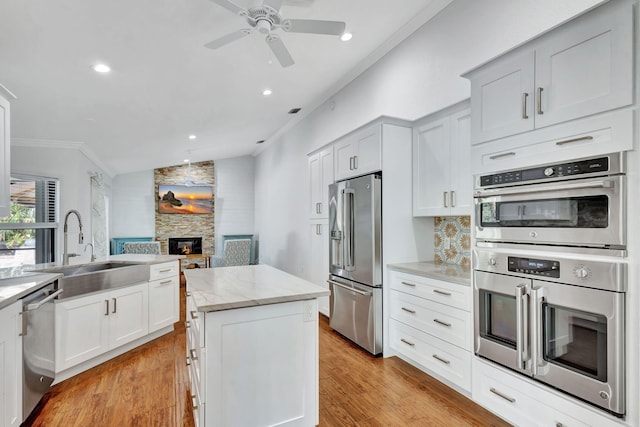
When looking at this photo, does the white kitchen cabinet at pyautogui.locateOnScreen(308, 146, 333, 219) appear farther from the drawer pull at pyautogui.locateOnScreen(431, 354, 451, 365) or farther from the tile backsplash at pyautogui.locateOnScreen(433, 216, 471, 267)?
the drawer pull at pyautogui.locateOnScreen(431, 354, 451, 365)

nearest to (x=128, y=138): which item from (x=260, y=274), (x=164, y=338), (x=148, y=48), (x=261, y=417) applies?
(x=148, y=48)

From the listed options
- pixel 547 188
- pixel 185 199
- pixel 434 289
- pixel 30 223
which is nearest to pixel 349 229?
pixel 434 289

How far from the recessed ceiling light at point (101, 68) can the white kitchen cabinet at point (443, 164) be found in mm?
2797

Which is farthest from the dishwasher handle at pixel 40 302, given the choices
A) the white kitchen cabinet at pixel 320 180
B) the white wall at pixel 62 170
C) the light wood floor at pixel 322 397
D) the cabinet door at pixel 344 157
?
the white kitchen cabinet at pixel 320 180

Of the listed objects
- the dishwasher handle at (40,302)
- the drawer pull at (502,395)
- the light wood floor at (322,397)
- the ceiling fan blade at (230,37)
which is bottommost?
the light wood floor at (322,397)

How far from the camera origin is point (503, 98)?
6.46ft

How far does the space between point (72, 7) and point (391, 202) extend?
276 cm

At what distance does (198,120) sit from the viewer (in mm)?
4746

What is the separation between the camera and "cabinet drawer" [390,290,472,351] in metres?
2.37

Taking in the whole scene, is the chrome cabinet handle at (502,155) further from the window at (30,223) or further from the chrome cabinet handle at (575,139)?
the window at (30,223)

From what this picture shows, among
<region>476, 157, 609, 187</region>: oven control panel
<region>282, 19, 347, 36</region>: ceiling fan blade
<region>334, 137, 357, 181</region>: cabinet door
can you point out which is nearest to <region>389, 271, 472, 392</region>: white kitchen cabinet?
<region>476, 157, 609, 187</region>: oven control panel

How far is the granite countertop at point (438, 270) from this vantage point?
242 cm

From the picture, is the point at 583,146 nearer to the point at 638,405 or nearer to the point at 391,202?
the point at 638,405

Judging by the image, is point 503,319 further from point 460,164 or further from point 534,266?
point 460,164
